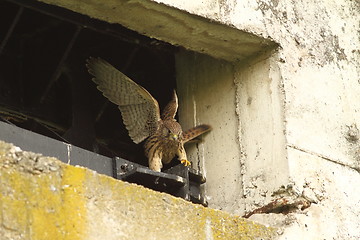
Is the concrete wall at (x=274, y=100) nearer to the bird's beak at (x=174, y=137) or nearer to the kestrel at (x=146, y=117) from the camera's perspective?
the kestrel at (x=146, y=117)

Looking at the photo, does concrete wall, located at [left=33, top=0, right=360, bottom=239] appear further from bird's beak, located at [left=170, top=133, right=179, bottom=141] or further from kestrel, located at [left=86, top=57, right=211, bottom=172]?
bird's beak, located at [left=170, top=133, right=179, bottom=141]

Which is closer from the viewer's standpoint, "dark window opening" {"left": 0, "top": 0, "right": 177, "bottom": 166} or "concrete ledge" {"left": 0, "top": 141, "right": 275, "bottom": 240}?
"concrete ledge" {"left": 0, "top": 141, "right": 275, "bottom": 240}

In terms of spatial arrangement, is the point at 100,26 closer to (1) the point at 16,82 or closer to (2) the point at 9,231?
(1) the point at 16,82

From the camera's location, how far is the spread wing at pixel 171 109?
5270mm

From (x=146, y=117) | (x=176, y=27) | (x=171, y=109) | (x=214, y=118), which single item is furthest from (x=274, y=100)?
(x=146, y=117)

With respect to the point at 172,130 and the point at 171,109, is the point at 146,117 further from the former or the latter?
the point at 171,109

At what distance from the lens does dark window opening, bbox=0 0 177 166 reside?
16.6 ft

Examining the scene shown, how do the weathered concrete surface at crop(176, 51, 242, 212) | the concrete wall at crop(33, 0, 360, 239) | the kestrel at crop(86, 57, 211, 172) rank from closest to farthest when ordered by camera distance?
the concrete wall at crop(33, 0, 360, 239)
the weathered concrete surface at crop(176, 51, 242, 212)
the kestrel at crop(86, 57, 211, 172)

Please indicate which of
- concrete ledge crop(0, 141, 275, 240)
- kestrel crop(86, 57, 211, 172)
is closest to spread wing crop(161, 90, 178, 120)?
kestrel crop(86, 57, 211, 172)

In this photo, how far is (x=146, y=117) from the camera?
5.61m

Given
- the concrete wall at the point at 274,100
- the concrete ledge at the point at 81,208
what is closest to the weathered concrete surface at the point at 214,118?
the concrete wall at the point at 274,100

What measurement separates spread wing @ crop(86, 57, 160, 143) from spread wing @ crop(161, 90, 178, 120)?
5 centimetres

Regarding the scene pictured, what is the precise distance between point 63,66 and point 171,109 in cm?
57

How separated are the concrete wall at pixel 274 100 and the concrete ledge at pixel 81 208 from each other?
50 centimetres
